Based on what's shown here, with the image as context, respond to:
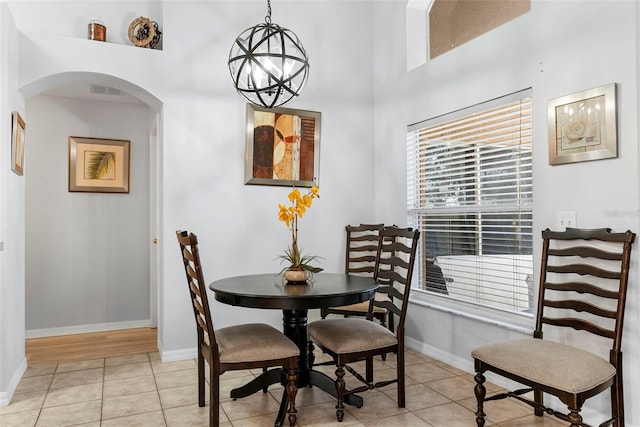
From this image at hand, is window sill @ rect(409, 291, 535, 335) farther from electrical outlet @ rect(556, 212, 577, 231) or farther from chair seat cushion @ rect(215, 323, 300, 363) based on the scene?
chair seat cushion @ rect(215, 323, 300, 363)

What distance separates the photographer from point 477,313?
3.12m

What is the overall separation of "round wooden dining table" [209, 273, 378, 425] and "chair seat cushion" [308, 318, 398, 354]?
128 millimetres

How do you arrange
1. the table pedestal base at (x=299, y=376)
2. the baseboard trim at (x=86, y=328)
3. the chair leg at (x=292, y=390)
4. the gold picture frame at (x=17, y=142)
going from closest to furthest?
the chair leg at (x=292, y=390) → the table pedestal base at (x=299, y=376) → the gold picture frame at (x=17, y=142) → the baseboard trim at (x=86, y=328)

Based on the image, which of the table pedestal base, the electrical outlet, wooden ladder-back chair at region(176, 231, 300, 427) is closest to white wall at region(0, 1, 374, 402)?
the table pedestal base

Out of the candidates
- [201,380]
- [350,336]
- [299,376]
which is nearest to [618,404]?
[350,336]

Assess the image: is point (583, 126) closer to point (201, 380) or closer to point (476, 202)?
point (476, 202)

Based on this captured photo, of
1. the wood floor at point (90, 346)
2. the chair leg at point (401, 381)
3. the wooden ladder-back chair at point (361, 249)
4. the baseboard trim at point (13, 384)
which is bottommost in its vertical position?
the wood floor at point (90, 346)

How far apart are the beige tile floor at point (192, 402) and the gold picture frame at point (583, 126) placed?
145cm

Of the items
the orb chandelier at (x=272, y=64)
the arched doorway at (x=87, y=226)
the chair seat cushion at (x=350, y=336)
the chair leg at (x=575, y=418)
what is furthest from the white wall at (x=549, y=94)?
the arched doorway at (x=87, y=226)

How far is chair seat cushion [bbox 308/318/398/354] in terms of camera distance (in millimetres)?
2430

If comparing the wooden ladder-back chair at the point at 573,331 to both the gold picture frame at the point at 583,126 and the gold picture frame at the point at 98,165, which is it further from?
the gold picture frame at the point at 98,165

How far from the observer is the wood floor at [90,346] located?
372 cm

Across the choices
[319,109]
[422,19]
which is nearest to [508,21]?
[422,19]

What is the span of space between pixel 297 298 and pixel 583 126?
5.75 ft
